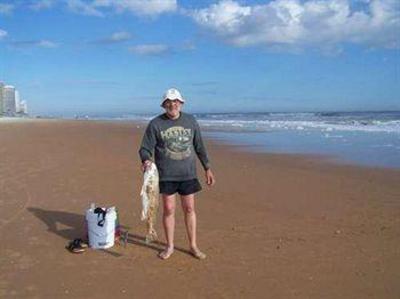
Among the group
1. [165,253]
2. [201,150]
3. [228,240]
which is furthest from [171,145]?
[228,240]

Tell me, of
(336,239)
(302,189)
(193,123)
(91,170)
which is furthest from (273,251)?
(91,170)

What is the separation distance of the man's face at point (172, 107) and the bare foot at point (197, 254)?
152cm

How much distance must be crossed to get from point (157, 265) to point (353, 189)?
4963mm

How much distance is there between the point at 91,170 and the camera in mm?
11023

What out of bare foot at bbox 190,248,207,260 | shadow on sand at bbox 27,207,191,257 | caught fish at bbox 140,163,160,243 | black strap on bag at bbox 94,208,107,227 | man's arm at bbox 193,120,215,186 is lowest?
shadow on sand at bbox 27,207,191,257

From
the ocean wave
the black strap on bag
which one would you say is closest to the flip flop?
the black strap on bag

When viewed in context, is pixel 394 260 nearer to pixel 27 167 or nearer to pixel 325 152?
pixel 27 167

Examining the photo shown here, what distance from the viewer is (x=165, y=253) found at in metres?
5.29

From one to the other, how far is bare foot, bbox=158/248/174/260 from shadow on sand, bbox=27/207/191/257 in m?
0.16

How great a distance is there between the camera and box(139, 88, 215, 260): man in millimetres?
5145

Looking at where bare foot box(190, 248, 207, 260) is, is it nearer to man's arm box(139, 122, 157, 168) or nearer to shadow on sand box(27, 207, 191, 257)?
shadow on sand box(27, 207, 191, 257)

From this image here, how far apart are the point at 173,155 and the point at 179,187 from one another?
374 millimetres

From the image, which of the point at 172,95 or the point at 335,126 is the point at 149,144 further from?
the point at 335,126

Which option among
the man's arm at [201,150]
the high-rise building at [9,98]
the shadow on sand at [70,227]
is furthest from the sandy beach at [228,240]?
the high-rise building at [9,98]
